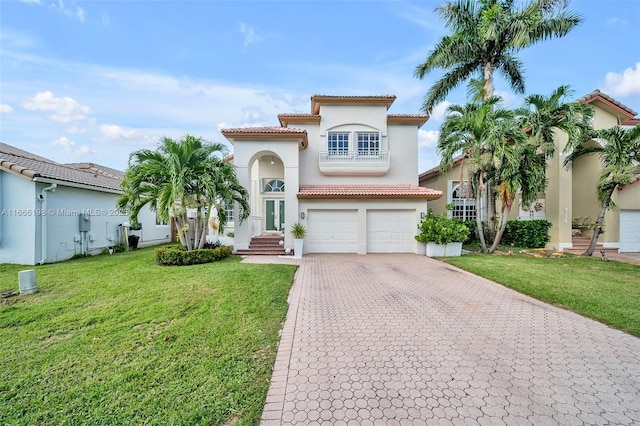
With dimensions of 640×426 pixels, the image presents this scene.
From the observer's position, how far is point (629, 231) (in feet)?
55.2

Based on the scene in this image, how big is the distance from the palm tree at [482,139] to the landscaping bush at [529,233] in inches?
131

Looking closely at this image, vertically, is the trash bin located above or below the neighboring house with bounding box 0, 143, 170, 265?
below

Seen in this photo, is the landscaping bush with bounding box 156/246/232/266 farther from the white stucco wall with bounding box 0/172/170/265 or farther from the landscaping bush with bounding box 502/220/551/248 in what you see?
the landscaping bush with bounding box 502/220/551/248

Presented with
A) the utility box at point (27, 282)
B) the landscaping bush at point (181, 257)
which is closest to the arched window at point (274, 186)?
the landscaping bush at point (181, 257)

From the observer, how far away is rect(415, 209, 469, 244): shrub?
46.3ft

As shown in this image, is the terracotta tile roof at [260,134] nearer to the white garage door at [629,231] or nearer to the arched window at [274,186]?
the arched window at [274,186]

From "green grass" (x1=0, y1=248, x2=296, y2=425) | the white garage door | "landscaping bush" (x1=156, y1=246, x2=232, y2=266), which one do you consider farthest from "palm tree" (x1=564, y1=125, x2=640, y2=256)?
"landscaping bush" (x1=156, y1=246, x2=232, y2=266)

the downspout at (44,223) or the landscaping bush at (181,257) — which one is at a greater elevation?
the downspout at (44,223)

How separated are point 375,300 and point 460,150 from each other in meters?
10.7

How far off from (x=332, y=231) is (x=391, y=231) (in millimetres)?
3311

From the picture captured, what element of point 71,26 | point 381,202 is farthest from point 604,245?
point 71,26

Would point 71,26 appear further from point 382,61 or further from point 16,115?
point 382,61

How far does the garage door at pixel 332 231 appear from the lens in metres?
15.6

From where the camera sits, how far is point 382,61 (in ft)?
56.4
